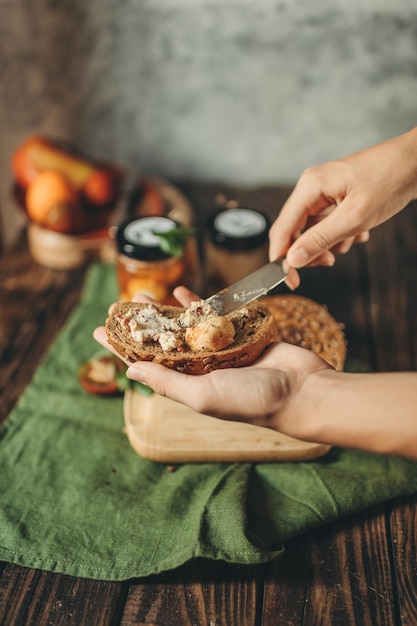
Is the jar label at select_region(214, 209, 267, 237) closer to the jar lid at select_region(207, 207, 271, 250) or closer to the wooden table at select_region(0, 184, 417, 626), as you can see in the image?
the jar lid at select_region(207, 207, 271, 250)

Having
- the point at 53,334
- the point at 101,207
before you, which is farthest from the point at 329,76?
the point at 53,334

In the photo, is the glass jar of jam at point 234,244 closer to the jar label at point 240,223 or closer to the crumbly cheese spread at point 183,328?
the jar label at point 240,223

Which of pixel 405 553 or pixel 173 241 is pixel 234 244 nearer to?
pixel 173 241

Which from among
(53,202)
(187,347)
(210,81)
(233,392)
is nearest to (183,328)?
(187,347)

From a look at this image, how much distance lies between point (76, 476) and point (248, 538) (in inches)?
15.5

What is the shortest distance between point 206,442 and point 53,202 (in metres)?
0.88

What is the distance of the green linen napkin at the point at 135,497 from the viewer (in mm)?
1134

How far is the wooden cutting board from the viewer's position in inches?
51.1

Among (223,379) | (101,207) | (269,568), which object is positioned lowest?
(269,568)

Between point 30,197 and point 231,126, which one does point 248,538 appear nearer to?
point 30,197

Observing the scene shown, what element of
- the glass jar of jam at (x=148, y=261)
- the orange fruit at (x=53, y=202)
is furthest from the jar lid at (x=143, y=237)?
the orange fruit at (x=53, y=202)

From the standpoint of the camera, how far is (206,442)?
4.29 feet

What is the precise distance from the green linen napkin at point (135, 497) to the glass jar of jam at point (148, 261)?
1.02ft

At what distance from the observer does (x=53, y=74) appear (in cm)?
216
